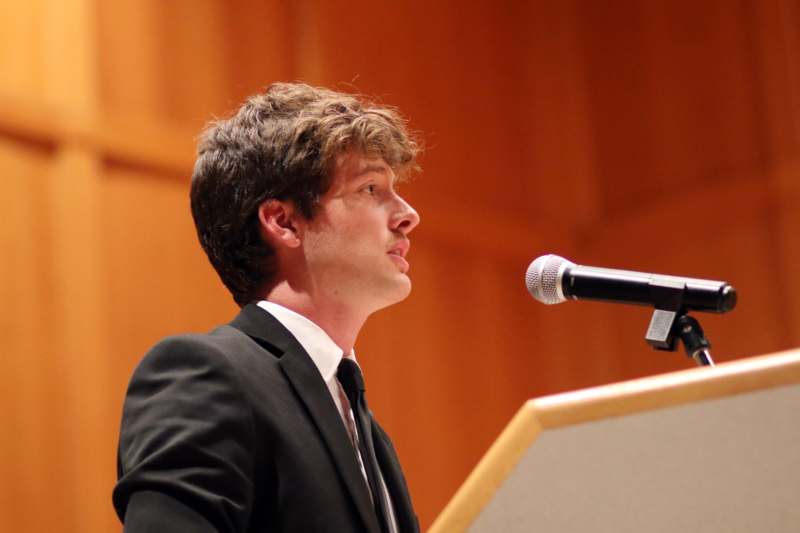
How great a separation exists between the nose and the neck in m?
0.17

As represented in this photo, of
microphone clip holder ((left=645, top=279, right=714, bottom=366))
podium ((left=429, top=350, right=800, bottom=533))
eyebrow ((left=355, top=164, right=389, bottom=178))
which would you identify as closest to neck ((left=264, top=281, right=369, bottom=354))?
eyebrow ((left=355, top=164, right=389, bottom=178))

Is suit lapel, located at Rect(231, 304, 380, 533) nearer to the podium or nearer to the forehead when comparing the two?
the forehead

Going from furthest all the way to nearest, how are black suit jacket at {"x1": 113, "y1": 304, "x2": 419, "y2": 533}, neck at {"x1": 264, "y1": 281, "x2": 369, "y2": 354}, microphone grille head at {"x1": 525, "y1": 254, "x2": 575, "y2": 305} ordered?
neck at {"x1": 264, "y1": 281, "x2": 369, "y2": 354}
microphone grille head at {"x1": 525, "y1": 254, "x2": 575, "y2": 305}
black suit jacket at {"x1": 113, "y1": 304, "x2": 419, "y2": 533}

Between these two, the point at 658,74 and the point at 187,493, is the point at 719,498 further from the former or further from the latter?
the point at 658,74

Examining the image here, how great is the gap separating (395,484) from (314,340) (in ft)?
0.89

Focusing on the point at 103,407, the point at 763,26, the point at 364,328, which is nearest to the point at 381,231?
the point at 103,407

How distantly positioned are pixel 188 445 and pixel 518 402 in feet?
11.6

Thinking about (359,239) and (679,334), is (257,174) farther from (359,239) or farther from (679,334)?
(679,334)

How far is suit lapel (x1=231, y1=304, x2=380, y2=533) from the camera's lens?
5.42 ft

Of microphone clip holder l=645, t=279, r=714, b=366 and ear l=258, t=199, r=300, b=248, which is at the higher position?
ear l=258, t=199, r=300, b=248

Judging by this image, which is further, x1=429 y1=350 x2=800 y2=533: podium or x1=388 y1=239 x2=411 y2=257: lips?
x1=388 y1=239 x2=411 y2=257: lips

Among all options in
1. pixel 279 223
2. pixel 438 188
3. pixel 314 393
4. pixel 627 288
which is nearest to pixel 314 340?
pixel 314 393

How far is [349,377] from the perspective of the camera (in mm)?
1841

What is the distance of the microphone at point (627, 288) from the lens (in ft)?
4.81
